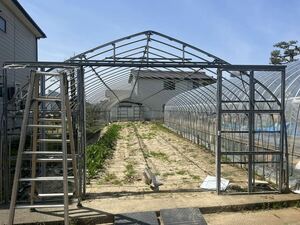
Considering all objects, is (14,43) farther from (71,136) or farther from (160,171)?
(71,136)

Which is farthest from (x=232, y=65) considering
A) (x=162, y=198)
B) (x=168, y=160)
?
(x=168, y=160)

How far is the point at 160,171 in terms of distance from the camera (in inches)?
424

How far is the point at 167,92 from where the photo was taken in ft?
134

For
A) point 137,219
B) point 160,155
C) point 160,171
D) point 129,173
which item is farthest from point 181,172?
point 137,219

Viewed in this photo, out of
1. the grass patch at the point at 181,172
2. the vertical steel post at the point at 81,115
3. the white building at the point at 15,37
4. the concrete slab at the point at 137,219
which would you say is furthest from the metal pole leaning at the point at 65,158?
the white building at the point at 15,37

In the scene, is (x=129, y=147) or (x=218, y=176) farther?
(x=129, y=147)

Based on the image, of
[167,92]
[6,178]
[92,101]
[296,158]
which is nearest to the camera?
[6,178]

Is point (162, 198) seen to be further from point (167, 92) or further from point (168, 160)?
point (167, 92)

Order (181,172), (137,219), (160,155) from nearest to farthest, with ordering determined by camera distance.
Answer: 1. (137,219)
2. (181,172)
3. (160,155)

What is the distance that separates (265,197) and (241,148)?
383cm

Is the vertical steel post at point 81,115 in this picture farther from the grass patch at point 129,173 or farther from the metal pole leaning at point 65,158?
the grass patch at point 129,173

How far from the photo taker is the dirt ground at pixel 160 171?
8312 millimetres

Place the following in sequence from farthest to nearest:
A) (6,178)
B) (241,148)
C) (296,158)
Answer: (241,148) < (296,158) < (6,178)

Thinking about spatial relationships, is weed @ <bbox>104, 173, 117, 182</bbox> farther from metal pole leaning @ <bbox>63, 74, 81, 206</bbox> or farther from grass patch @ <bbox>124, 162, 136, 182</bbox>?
metal pole leaning @ <bbox>63, 74, 81, 206</bbox>
